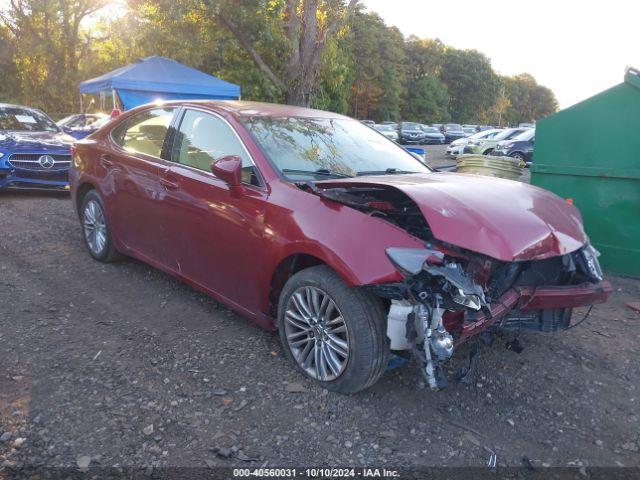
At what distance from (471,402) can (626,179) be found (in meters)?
3.60

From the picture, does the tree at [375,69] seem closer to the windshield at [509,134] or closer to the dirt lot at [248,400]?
the windshield at [509,134]

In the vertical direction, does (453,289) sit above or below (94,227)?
above

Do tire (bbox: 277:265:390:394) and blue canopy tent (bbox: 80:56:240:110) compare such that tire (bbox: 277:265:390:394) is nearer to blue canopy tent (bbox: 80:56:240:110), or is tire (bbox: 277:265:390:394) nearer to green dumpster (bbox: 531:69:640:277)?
green dumpster (bbox: 531:69:640:277)

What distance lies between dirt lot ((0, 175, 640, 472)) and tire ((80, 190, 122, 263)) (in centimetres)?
77

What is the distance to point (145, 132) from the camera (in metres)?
4.71

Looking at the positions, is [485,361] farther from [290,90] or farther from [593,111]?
[290,90]

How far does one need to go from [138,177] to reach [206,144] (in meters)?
0.83

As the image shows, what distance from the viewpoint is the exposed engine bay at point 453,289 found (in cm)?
273

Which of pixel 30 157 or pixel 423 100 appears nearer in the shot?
pixel 30 157

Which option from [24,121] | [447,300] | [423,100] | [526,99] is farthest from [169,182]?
[526,99]

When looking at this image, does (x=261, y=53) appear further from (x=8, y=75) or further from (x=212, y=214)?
(x=8, y=75)

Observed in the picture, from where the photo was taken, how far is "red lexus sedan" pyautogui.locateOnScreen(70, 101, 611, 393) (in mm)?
2812

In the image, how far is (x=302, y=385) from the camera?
328 cm

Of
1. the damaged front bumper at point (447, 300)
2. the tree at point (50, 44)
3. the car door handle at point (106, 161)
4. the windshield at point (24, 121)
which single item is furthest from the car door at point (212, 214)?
the tree at point (50, 44)
